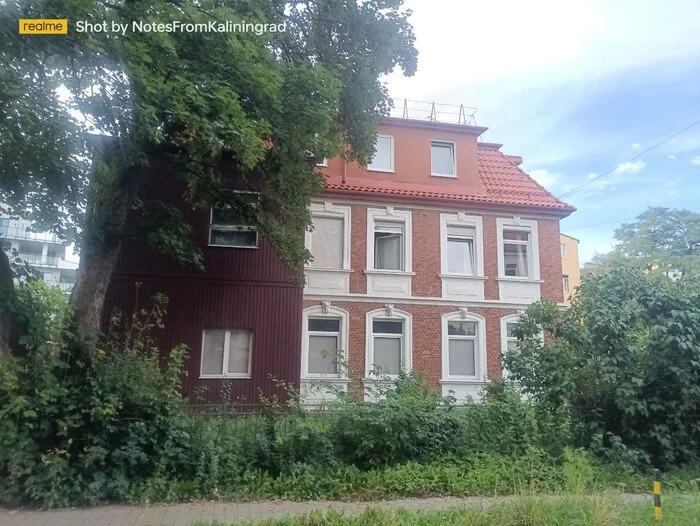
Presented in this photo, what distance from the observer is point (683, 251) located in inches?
1415

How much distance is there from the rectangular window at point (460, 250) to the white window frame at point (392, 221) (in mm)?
1483

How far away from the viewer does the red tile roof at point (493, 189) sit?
1736 cm

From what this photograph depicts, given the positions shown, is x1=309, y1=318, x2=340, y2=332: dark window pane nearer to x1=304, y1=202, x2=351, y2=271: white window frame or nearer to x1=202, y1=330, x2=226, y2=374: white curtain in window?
x1=304, y1=202, x2=351, y2=271: white window frame

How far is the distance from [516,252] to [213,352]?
427 inches

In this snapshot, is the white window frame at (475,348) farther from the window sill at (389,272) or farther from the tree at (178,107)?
the tree at (178,107)

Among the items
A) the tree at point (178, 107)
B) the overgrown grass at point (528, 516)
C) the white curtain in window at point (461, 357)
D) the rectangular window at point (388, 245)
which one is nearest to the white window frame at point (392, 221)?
the rectangular window at point (388, 245)

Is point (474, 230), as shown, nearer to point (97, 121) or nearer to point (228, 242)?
point (228, 242)

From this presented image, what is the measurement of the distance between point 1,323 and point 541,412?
8.47 metres

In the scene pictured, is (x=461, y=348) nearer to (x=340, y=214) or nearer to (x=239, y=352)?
(x=340, y=214)

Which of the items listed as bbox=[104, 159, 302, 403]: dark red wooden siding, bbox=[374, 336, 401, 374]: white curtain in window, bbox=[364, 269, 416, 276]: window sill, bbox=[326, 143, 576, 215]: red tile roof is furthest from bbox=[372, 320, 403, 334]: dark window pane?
bbox=[326, 143, 576, 215]: red tile roof

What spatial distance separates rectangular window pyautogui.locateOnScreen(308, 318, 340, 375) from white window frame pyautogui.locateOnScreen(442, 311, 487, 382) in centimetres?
355

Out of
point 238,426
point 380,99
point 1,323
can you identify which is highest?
point 380,99

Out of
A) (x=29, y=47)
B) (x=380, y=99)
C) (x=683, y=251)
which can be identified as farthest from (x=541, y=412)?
(x=683, y=251)

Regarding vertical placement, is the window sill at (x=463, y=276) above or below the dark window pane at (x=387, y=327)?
above
